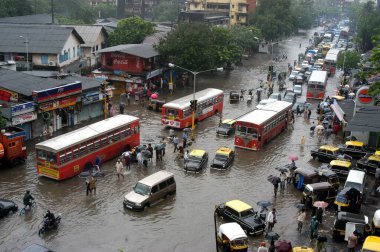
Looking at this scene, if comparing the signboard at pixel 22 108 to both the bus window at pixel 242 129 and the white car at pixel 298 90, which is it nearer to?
the bus window at pixel 242 129

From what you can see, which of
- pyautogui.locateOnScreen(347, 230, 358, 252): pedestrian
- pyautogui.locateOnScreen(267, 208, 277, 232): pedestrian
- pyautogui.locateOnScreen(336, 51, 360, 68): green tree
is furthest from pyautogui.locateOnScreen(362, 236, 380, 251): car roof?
pyautogui.locateOnScreen(336, 51, 360, 68): green tree

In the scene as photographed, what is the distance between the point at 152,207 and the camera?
29.2 metres

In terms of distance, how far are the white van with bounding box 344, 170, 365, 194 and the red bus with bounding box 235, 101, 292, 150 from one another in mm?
9726

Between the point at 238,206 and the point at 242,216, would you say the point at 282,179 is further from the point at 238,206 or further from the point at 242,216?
the point at 242,216

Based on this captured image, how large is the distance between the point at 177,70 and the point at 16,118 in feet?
106

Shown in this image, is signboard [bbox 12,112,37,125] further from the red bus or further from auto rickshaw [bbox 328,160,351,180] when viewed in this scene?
auto rickshaw [bbox 328,160,351,180]

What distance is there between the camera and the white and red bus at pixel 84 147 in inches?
1251

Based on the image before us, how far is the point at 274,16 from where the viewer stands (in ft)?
361

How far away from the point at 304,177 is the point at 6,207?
60.9 feet

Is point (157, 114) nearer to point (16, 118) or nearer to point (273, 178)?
point (16, 118)

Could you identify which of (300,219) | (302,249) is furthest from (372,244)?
(300,219)

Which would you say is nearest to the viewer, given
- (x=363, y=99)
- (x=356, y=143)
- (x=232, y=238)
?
(x=232, y=238)

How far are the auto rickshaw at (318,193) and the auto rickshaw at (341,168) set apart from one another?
399 cm

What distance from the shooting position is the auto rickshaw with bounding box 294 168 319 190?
31.9 meters
